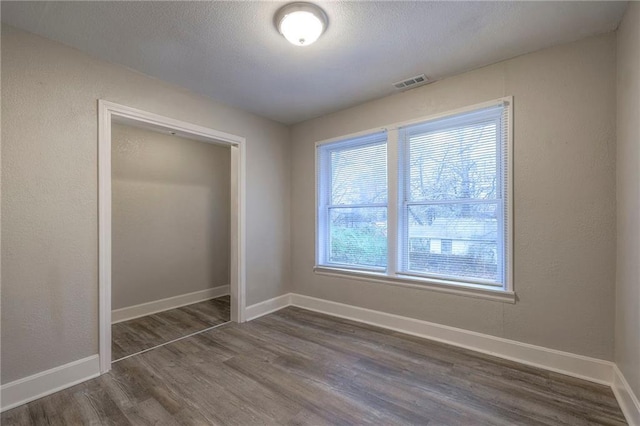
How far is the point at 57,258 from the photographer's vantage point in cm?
215

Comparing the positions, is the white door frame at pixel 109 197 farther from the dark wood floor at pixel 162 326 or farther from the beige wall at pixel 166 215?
the beige wall at pixel 166 215

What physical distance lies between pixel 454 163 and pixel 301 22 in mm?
1904

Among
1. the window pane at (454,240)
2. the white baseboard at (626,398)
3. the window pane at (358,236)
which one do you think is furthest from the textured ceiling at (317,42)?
the white baseboard at (626,398)

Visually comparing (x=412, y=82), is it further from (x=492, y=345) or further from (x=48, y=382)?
(x=48, y=382)

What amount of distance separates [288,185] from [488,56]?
2.75 metres

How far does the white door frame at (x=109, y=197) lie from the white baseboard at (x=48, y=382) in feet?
0.30

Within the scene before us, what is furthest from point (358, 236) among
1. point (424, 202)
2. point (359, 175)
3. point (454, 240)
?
point (454, 240)

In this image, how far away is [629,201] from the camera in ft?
5.94

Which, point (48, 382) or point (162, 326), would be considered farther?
point (162, 326)

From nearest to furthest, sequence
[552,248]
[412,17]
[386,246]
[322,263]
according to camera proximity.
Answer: [412,17]
[552,248]
[386,246]
[322,263]

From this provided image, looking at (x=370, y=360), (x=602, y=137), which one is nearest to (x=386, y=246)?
(x=370, y=360)

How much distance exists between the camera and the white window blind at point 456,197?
8.54 feet

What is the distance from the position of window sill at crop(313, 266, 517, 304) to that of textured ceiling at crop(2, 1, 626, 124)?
2.05 m

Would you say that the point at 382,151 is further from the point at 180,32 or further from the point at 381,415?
the point at 381,415
